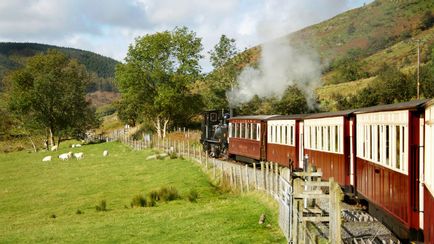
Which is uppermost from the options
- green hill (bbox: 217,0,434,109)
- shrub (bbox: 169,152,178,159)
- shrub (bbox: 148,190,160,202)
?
green hill (bbox: 217,0,434,109)

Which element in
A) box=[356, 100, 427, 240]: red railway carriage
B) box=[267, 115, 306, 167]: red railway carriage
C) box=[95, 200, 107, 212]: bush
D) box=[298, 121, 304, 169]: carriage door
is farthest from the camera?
box=[267, 115, 306, 167]: red railway carriage

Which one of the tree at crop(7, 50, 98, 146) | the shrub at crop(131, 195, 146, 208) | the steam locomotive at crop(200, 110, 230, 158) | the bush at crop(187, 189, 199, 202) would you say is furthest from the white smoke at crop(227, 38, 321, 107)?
the tree at crop(7, 50, 98, 146)

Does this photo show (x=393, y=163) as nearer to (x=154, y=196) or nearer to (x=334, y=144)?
(x=334, y=144)

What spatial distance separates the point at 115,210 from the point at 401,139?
16930mm

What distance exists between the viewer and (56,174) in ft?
145

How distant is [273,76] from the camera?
57.8 metres

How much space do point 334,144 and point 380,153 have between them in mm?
6518

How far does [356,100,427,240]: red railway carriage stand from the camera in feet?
37.4

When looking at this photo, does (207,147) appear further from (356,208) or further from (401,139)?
(401,139)

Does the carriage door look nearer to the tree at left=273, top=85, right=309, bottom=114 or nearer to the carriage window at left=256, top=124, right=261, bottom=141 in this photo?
the carriage window at left=256, top=124, right=261, bottom=141

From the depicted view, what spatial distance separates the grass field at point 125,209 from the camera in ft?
59.5

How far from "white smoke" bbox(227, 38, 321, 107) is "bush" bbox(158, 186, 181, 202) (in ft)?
85.3

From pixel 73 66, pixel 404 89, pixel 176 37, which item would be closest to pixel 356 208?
pixel 404 89

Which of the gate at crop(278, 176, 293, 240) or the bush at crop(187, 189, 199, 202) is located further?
the bush at crop(187, 189, 199, 202)
